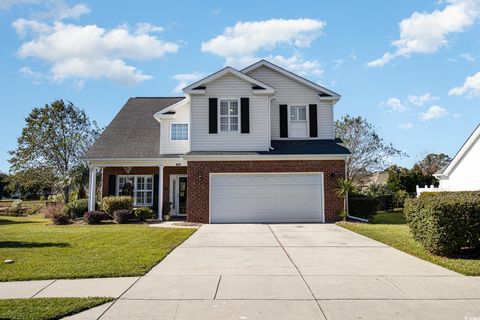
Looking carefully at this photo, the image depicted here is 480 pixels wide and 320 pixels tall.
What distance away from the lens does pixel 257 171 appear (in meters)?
17.6

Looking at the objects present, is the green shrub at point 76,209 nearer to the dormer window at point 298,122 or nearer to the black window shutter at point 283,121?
the black window shutter at point 283,121

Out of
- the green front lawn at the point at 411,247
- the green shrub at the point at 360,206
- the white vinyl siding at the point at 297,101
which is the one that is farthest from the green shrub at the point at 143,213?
the green shrub at the point at 360,206

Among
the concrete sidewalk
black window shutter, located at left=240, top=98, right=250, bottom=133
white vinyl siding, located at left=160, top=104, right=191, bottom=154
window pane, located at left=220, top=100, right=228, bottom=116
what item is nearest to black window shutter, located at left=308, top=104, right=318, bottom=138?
black window shutter, located at left=240, top=98, right=250, bottom=133

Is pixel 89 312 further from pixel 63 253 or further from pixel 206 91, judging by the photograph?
pixel 206 91

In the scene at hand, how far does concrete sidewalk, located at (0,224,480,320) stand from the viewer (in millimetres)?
5129

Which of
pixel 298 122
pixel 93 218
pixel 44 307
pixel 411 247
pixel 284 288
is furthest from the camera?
pixel 298 122

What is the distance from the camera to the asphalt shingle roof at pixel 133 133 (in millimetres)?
20094

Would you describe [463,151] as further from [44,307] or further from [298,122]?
[44,307]

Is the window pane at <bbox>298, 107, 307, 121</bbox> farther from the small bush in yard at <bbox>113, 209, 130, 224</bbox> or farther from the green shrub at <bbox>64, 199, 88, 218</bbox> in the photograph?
the green shrub at <bbox>64, 199, 88, 218</bbox>

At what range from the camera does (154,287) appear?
6336 millimetres

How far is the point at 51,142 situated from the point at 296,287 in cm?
3506

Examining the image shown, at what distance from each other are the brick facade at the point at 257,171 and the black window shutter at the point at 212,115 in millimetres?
1703

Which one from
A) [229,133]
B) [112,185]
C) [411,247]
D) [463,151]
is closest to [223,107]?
[229,133]

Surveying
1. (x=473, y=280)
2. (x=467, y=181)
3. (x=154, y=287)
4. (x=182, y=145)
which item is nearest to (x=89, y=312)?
(x=154, y=287)
